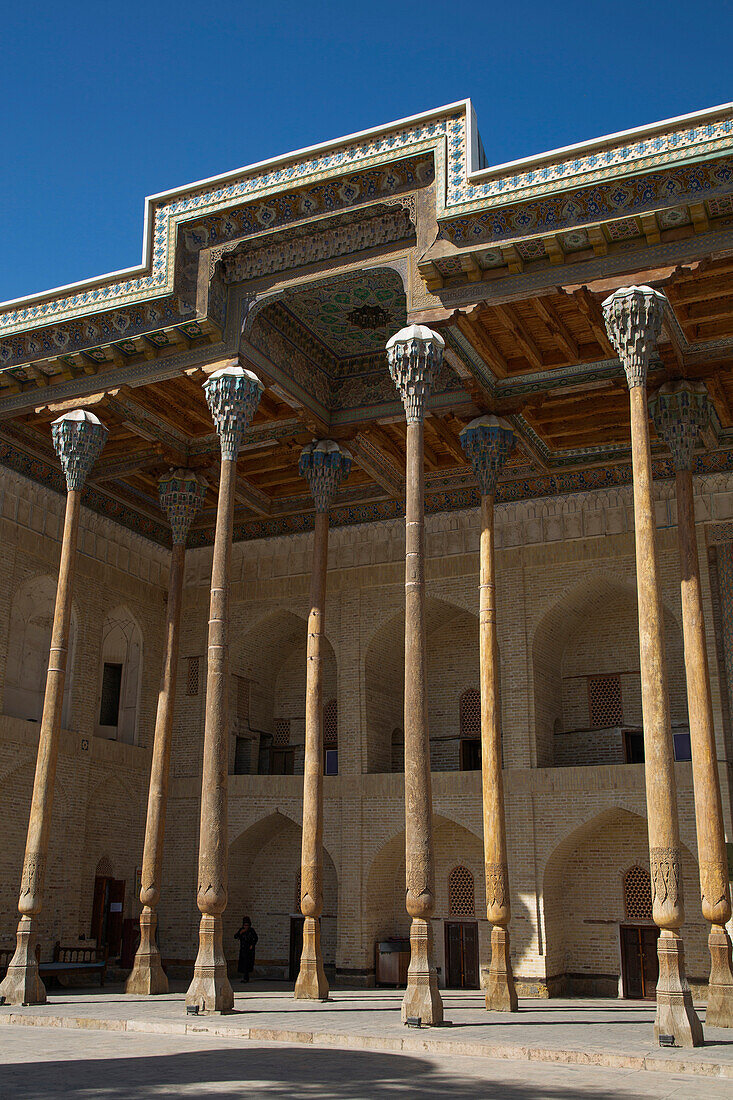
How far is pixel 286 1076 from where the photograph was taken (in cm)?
626

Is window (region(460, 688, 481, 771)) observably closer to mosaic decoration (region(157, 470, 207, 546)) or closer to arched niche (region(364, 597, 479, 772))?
arched niche (region(364, 597, 479, 772))

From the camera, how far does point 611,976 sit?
13.8m

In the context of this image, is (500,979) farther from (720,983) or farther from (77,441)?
(77,441)

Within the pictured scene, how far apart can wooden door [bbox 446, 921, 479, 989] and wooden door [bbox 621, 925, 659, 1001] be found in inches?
78.7

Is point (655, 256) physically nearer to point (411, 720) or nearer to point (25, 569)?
point (411, 720)

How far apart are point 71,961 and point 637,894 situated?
7426mm

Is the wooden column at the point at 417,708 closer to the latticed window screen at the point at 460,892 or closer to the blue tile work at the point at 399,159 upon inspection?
the blue tile work at the point at 399,159

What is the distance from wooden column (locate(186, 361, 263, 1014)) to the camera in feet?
31.7

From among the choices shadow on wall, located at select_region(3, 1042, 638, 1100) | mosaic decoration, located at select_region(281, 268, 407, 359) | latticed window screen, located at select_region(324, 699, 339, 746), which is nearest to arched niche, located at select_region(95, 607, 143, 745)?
latticed window screen, located at select_region(324, 699, 339, 746)

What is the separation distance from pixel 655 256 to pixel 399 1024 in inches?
276

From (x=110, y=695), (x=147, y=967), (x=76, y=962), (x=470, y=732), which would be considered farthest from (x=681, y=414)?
(x=76, y=962)

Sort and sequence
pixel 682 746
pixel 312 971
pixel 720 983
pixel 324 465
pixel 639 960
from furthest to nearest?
pixel 682 746, pixel 639 960, pixel 324 465, pixel 312 971, pixel 720 983

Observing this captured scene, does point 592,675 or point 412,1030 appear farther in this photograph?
point 592,675

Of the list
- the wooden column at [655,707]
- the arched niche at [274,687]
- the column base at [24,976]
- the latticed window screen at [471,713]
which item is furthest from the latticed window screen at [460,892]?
the wooden column at [655,707]
